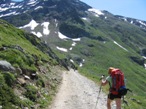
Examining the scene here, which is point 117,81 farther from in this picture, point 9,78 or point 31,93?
point 31,93

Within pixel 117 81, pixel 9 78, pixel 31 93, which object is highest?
pixel 117 81

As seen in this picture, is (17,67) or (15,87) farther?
(17,67)

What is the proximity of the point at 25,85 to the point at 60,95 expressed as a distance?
257 inches

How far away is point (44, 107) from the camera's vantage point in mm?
23047

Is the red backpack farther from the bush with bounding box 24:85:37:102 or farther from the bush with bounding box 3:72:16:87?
the bush with bounding box 24:85:37:102

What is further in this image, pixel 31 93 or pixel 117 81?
pixel 31 93

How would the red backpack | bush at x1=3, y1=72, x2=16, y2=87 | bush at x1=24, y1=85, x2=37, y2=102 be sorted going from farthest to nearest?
bush at x1=24, y1=85, x2=37, y2=102
bush at x1=3, y1=72, x2=16, y2=87
the red backpack

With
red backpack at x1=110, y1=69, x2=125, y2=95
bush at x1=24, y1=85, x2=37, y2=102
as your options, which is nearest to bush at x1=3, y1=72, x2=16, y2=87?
bush at x1=24, y1=85, x2=37, y2=102

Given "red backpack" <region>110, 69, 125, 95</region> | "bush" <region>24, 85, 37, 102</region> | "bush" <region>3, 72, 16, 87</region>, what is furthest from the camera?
"bush" <region>24, 85, 37, 102</region>

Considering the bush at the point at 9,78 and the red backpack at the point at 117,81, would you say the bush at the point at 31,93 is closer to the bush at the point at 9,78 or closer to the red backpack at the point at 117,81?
the bush at the point at 9,78

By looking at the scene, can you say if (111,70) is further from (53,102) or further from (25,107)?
(53,102)

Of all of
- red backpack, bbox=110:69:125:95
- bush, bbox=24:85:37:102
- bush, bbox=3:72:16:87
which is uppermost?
red backpack, bbox=110:69:125:95

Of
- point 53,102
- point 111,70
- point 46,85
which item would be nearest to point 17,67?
point 53,102

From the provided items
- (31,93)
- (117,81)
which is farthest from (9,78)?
(117,81)
